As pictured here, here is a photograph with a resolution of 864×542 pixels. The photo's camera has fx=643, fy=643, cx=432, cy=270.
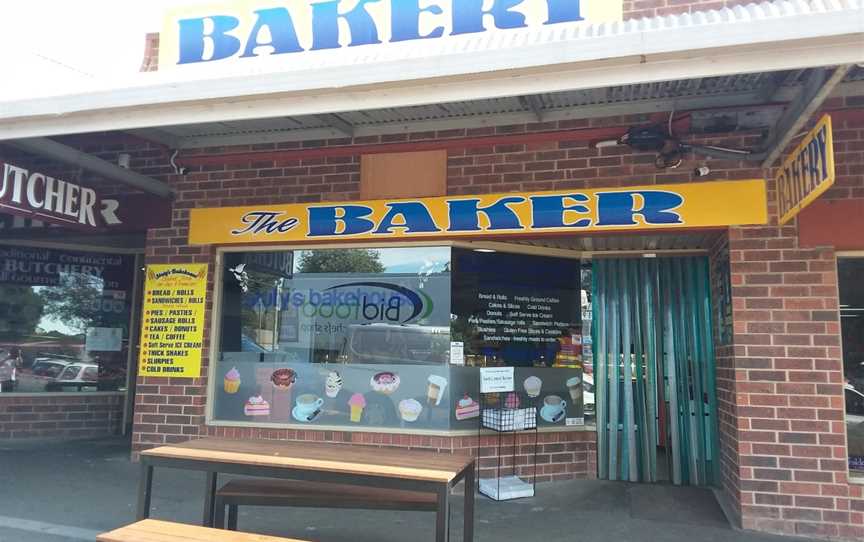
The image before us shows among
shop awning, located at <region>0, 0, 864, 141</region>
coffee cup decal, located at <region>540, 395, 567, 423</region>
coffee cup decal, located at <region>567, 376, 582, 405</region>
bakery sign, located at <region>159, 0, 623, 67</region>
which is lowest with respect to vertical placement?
coffee cup decal, located at <region>540, 395, 567, 423</region>

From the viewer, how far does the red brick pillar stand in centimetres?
492

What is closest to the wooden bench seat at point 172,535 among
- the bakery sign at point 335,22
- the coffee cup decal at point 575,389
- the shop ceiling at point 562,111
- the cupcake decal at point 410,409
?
the cupcake decal at point 410,409

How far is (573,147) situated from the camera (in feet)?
19.3

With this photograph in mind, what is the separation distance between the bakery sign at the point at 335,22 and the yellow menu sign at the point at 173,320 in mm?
2201

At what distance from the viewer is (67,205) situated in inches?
237

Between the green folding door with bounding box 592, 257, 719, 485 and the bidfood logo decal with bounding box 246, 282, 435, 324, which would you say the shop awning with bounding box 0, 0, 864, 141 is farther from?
the green folding door with bounding box 592, 257, 719, 485

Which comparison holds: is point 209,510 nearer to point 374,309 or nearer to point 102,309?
point 374,309

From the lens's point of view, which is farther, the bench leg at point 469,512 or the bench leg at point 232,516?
the bench leg at point 232,516

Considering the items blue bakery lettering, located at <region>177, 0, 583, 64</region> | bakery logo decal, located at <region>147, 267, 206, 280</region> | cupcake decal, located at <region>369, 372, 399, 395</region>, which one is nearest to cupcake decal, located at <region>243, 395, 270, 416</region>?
cupcake decal, located at <region>369, 372, 399, 395</region>

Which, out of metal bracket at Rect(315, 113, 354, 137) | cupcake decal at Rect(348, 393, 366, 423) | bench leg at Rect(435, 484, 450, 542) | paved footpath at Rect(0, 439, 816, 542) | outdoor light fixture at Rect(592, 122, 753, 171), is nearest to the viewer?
bench leg at Rect(435, 484, 450, 542)

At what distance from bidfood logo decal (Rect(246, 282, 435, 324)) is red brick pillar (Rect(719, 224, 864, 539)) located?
283 cm

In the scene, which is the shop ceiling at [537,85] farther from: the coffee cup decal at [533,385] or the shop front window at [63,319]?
the shop front window at [63,319]

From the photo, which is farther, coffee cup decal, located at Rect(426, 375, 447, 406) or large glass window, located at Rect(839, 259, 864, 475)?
coffee cup decal, located at Rect(426, 375, 447, 406)

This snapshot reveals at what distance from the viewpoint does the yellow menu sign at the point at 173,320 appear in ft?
22.1
